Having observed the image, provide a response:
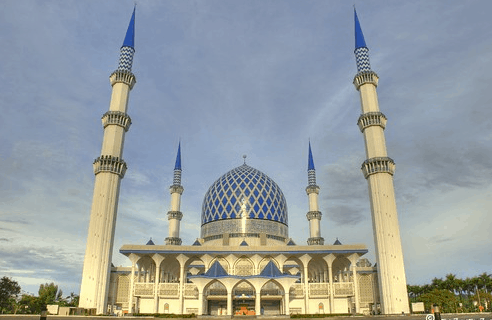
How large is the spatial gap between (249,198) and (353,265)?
16549 millimetres

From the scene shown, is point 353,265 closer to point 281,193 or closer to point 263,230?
point 263,230

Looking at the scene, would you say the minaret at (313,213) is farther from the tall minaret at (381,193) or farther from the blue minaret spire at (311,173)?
the tall minaret at (381,193)

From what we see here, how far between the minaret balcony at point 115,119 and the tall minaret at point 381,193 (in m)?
22.5

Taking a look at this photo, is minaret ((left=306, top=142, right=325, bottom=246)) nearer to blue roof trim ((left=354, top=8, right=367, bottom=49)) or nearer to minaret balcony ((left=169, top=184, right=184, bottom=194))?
minaret balcony ((left=169, top=184, right=184, bottom=194))

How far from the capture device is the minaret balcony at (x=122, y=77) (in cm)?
3828

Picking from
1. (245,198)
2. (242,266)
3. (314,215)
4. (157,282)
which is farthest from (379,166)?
(157,282)

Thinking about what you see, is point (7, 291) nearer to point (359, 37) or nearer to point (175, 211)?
point (175, 211)

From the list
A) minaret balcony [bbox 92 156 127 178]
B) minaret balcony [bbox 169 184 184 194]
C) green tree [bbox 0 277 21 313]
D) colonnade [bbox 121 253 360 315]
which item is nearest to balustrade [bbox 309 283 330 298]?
colonnade [bbox 121 253 360 315]

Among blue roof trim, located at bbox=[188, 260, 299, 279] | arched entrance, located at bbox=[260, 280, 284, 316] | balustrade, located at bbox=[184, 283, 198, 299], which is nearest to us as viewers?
blue roof trim, located at bbox=[188, 260, 299, 279]

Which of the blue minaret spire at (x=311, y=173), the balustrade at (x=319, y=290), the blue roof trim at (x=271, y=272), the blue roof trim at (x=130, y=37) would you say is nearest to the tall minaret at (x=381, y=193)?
the balustrade at (x=319, y=290)

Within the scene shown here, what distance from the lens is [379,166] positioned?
34.1 m

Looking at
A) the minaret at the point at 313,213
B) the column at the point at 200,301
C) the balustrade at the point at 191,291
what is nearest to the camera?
the column at the point at 200,301

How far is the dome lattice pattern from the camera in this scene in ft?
154

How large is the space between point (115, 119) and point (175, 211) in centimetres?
1838
